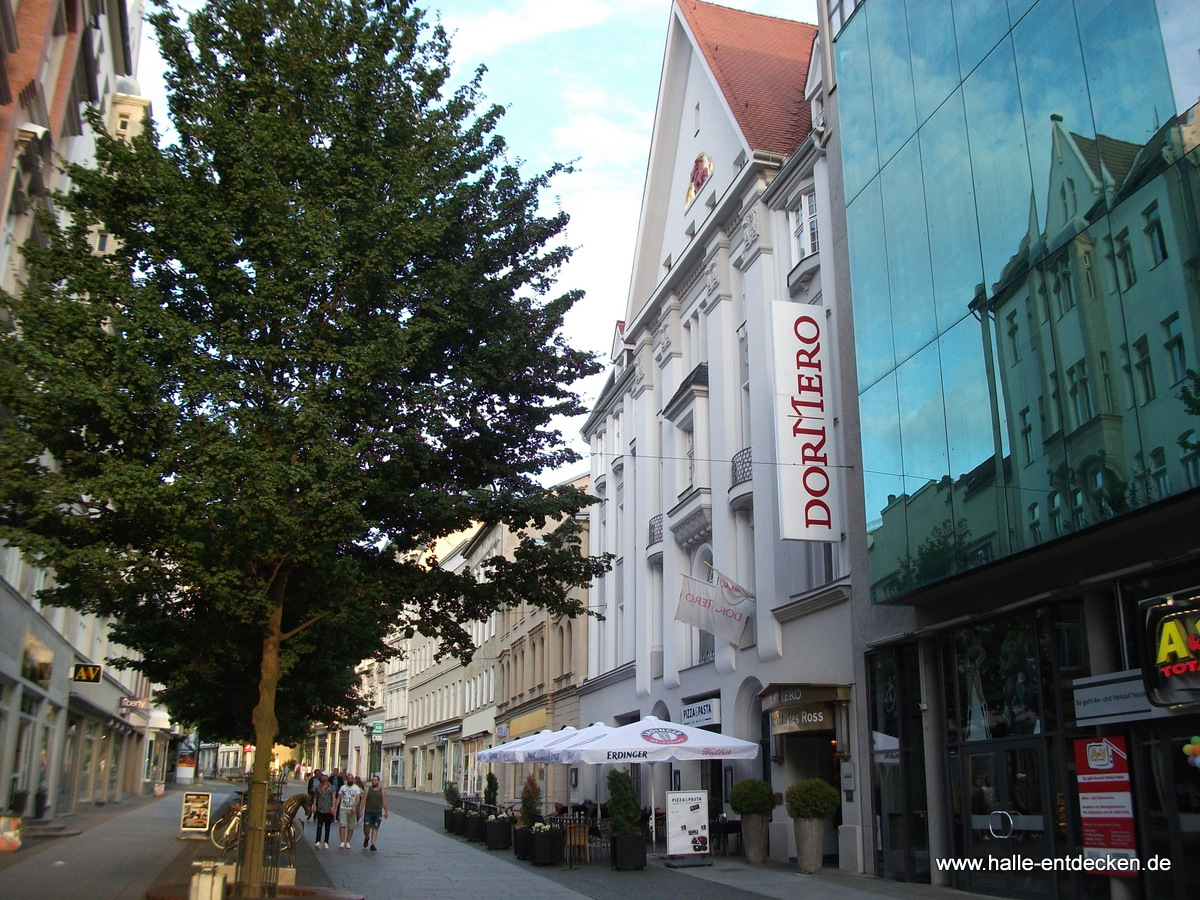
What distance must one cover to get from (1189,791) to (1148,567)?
2.41m

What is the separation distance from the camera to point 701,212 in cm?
3064

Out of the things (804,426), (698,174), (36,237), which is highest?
(698,174)

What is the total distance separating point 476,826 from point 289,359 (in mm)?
16773

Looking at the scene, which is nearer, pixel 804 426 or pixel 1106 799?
pixel 1106 799

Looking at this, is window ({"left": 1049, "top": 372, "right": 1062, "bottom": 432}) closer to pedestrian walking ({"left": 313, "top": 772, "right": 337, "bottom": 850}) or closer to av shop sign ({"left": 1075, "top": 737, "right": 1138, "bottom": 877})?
av shop sign ({"left": 1075, "top": 737, "right": 1138, "bottom": 877})

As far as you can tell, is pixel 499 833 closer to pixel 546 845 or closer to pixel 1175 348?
pixel 546 845

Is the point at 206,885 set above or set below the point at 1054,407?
below

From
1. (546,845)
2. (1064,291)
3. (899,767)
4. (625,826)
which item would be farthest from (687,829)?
(1064,291)

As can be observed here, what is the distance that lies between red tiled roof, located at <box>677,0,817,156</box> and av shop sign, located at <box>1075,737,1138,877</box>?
17.0m

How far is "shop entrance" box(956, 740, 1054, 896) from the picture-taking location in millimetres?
13727

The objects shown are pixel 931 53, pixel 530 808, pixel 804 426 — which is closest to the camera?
pixel 931 53

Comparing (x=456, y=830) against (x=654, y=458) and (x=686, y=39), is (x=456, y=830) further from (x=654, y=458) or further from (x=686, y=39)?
(x=686, y=39)

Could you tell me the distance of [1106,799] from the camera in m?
12.5

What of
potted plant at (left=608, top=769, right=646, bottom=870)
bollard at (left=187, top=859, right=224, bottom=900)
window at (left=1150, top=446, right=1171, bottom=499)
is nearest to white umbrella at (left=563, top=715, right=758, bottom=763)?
potted plant at (left=608, top=769, right=646, bottom=870)
